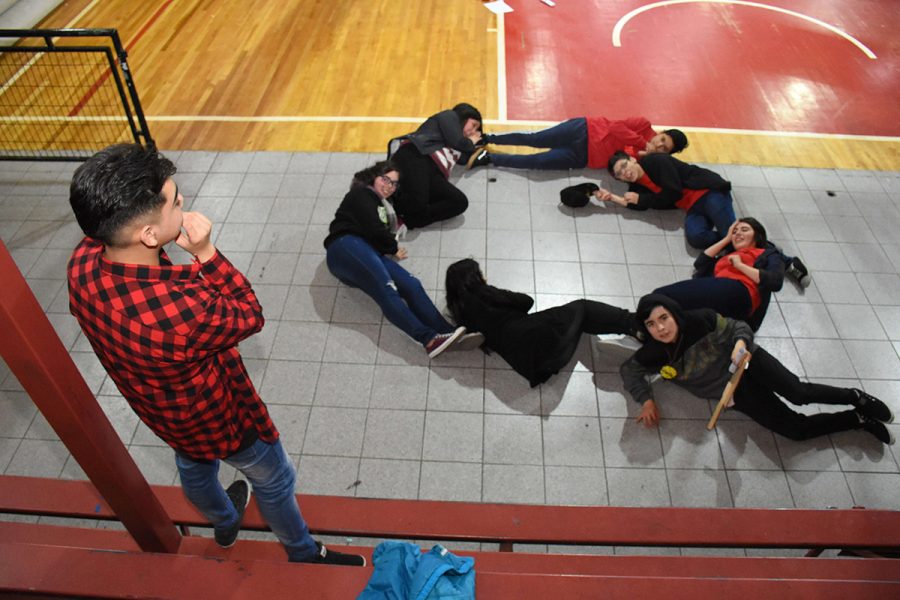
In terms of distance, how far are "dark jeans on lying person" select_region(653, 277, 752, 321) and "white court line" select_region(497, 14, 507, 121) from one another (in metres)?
2.92

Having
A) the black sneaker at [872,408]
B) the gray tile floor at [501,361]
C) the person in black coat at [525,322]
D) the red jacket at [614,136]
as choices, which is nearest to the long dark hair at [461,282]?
the person in black coat at [525,322]

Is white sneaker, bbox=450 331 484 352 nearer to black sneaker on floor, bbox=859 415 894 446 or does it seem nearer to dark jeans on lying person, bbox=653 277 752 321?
dark jeans on lying person, bbox=653 277 752 321

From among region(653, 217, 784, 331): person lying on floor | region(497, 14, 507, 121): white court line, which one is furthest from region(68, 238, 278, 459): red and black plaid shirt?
region(497, 14, 507, 121): white court line

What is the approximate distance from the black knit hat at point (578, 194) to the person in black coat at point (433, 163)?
2.47 ft

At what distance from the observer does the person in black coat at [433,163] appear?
4.67 metres

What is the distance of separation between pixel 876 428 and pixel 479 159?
3.31 m

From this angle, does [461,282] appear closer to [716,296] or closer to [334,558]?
[716,296]

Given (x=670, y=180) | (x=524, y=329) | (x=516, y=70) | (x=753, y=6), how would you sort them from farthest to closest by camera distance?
(x=753, y=6) < (x=516, y=70) < (x=670, y=180) < (x=524, y=329)

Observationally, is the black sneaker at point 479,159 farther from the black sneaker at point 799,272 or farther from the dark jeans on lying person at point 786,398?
the dark jeans on lying person at point 786,398

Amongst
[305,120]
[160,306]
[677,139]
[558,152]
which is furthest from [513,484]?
[305,120]

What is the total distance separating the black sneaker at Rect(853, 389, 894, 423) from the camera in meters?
3.43

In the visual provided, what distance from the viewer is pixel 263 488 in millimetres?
2332

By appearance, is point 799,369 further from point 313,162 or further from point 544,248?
point 313,162

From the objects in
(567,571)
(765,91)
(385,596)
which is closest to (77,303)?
(385,596)
